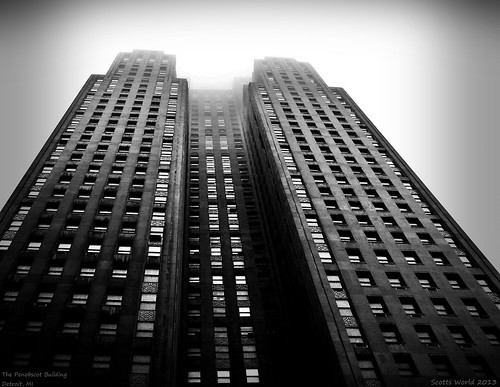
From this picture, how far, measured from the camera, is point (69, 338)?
1168 inches

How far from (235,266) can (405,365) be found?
921 inches

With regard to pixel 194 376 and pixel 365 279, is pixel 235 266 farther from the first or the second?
pixel 365 279

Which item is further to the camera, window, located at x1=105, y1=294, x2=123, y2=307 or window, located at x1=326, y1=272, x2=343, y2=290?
window, located at x1=326, y1=272, x2=343, y2=290

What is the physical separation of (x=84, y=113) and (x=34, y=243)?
28.6 meters

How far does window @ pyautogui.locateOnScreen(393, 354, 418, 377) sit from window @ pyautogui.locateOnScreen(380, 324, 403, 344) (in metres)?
1.24

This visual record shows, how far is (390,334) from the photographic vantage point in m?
33.8

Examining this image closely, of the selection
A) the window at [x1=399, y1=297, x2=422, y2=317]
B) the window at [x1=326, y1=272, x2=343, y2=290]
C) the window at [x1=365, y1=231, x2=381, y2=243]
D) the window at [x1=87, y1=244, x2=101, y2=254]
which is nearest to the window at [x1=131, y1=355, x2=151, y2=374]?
the window at [x1=87, y1=244, x2=101, y2=254]

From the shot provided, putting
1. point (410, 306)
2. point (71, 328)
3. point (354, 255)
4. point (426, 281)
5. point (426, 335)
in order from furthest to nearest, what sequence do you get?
point (354, 255), point (426, 281), point (410, 306), point (426, 335), point (71, 328)

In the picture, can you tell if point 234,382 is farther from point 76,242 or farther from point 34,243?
point 34,243

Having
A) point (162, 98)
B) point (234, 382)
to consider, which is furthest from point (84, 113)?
point (234, 382)

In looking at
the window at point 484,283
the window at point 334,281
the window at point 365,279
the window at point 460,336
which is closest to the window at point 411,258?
the window at point 365,279

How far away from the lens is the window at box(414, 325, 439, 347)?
33188 mm

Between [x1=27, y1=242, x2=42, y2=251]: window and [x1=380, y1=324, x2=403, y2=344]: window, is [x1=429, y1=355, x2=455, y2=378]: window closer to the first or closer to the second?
[x1=380, y1=324, x2=403, y2=344]: window

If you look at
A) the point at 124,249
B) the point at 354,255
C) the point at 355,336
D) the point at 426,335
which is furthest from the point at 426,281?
the point at 124,249
